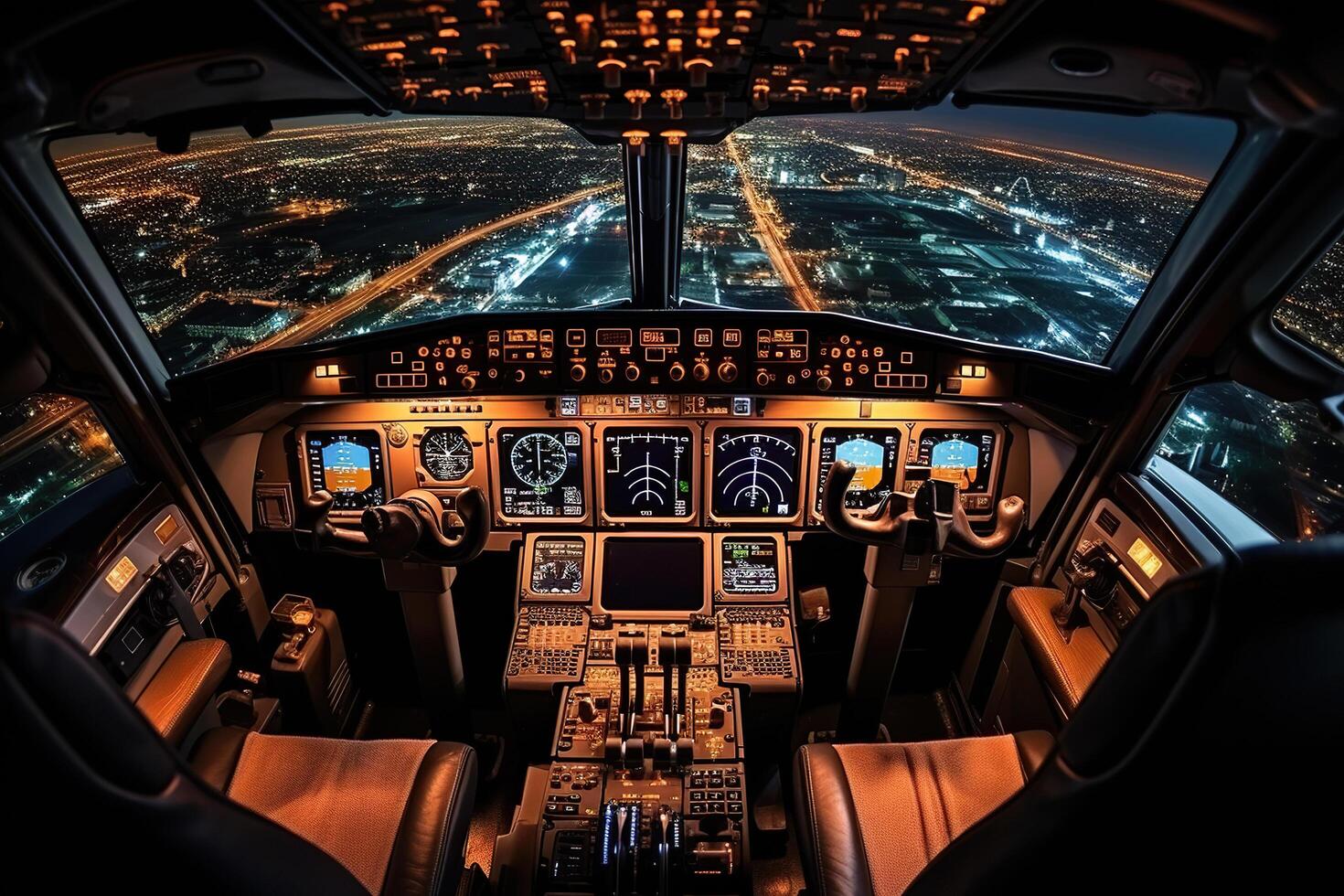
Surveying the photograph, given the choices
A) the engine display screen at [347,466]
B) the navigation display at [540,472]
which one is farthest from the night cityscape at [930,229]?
the engine display screen at [347,466]

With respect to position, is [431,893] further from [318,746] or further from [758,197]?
[758,197]

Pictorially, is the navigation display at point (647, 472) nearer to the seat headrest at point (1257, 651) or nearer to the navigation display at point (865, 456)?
the navigation display at point (865, 456)

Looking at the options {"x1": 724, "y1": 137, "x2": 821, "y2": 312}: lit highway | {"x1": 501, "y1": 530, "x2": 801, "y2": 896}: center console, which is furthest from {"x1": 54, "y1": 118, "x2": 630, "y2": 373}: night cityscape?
{"x1": 501, "y1": 530, "x2": 801, "y2": 896}: center console

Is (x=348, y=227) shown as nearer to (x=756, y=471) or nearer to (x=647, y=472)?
(x=647, y=472)

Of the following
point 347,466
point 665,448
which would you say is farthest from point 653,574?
point 347,466

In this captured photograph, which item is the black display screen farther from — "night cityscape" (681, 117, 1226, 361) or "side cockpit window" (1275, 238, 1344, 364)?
"side cockpit window" (1275, 238, 1344, 364)
